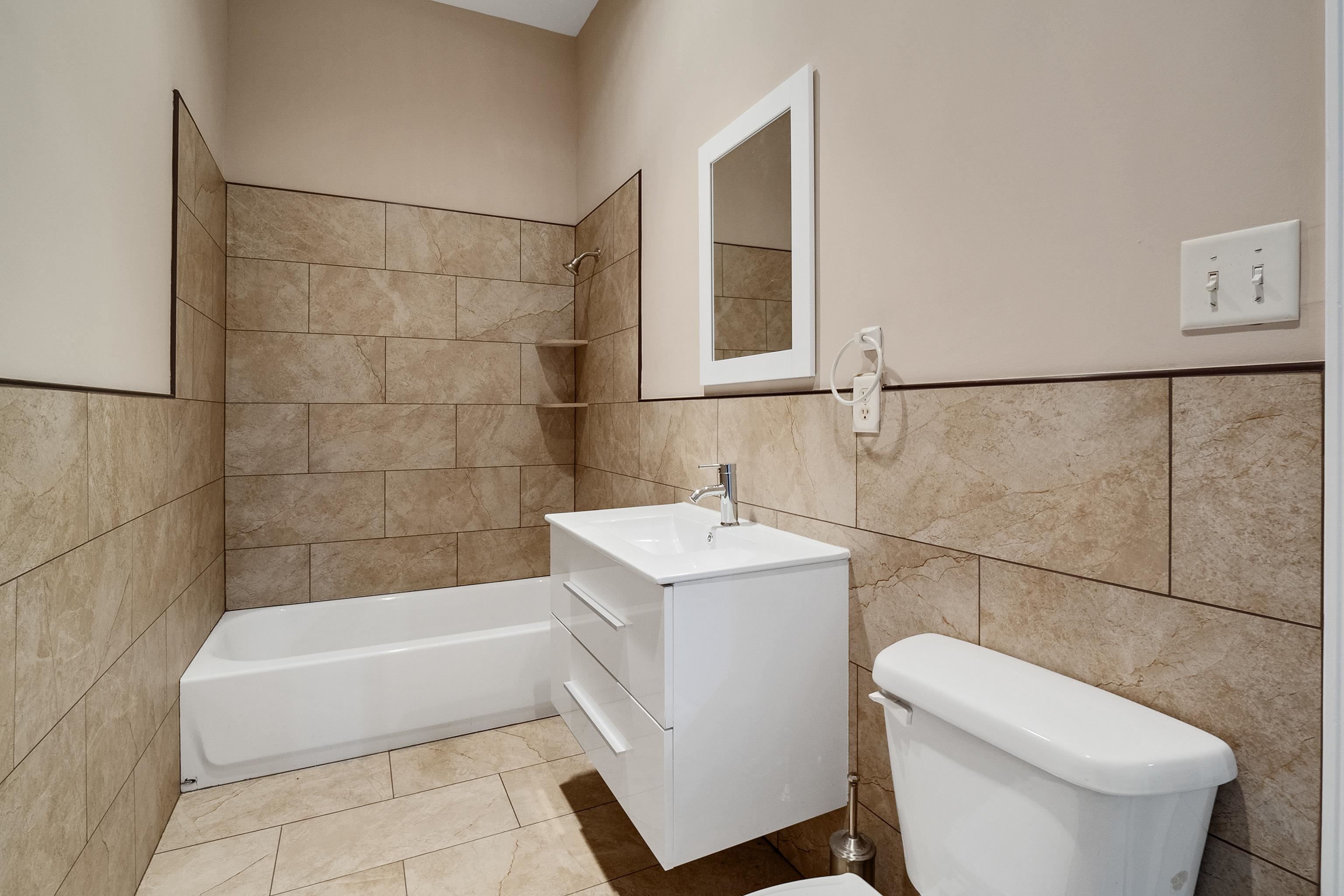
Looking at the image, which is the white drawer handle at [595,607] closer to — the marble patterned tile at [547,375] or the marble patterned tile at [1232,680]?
the marble patterned tile at [1232,680]

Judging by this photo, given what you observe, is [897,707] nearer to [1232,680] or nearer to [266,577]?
[1232,680]

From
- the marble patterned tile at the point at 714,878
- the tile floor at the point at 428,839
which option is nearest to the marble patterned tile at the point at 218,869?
the tile floor at the point at 428,839

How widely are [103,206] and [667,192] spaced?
1502mm

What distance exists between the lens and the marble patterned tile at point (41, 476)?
1040 millimetres

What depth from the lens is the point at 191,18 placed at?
2.08m

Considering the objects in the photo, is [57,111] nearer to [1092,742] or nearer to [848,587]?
[848,587]

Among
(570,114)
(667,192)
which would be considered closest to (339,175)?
(570,114)

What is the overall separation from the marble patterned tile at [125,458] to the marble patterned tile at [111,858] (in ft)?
2.02

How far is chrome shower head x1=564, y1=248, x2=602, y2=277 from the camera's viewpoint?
293cm

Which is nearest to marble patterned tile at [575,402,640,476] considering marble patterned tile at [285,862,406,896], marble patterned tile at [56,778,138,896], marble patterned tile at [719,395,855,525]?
marble patterned tile at [719,395,855,525]

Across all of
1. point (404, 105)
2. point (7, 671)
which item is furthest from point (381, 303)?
point (7, 671)

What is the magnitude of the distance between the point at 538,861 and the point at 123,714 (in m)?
1.03

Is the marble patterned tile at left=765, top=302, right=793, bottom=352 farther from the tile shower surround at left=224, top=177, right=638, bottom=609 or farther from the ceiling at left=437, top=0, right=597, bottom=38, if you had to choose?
the ceiling at left=437, top=0, right=597, bottom=38

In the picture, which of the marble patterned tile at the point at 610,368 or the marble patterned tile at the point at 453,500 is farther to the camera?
the marble patterned tile at the point at 453,500
